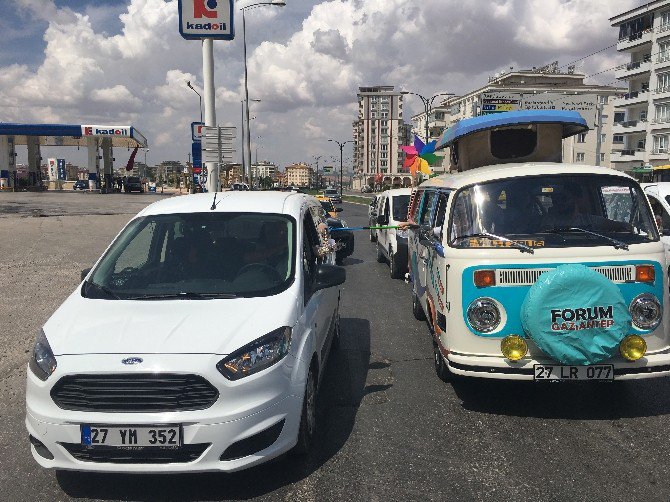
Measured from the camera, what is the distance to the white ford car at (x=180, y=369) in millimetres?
3150

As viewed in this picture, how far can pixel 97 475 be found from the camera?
12.1 ft

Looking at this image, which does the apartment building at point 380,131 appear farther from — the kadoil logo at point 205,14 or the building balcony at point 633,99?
the kadoil logo at point 205,14

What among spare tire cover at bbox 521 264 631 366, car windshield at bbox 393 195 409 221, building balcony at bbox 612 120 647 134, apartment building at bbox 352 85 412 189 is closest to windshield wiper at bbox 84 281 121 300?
spare tire cover at bbox 521 264 631 366

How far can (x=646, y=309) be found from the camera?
4250 mm

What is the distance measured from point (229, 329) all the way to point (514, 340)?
220cm

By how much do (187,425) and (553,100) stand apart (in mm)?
50111

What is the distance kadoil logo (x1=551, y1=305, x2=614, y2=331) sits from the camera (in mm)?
4086

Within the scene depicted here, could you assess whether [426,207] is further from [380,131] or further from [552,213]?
[380,131]

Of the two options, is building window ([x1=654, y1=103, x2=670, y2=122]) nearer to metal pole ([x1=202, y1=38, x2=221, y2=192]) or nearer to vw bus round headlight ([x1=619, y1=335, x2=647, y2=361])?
metal pole ([x1=202, y1=38, x2=221, y2=192])

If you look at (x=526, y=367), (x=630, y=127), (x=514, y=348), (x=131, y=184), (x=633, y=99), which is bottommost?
(x=526, y=367)

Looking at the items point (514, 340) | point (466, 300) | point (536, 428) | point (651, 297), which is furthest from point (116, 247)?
point (651, 297)

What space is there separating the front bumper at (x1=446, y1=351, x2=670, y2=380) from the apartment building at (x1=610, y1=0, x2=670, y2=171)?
53.7 meters

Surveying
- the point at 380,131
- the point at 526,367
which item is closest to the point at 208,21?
the point at 526,367

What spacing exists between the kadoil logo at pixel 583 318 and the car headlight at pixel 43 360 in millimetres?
3380
